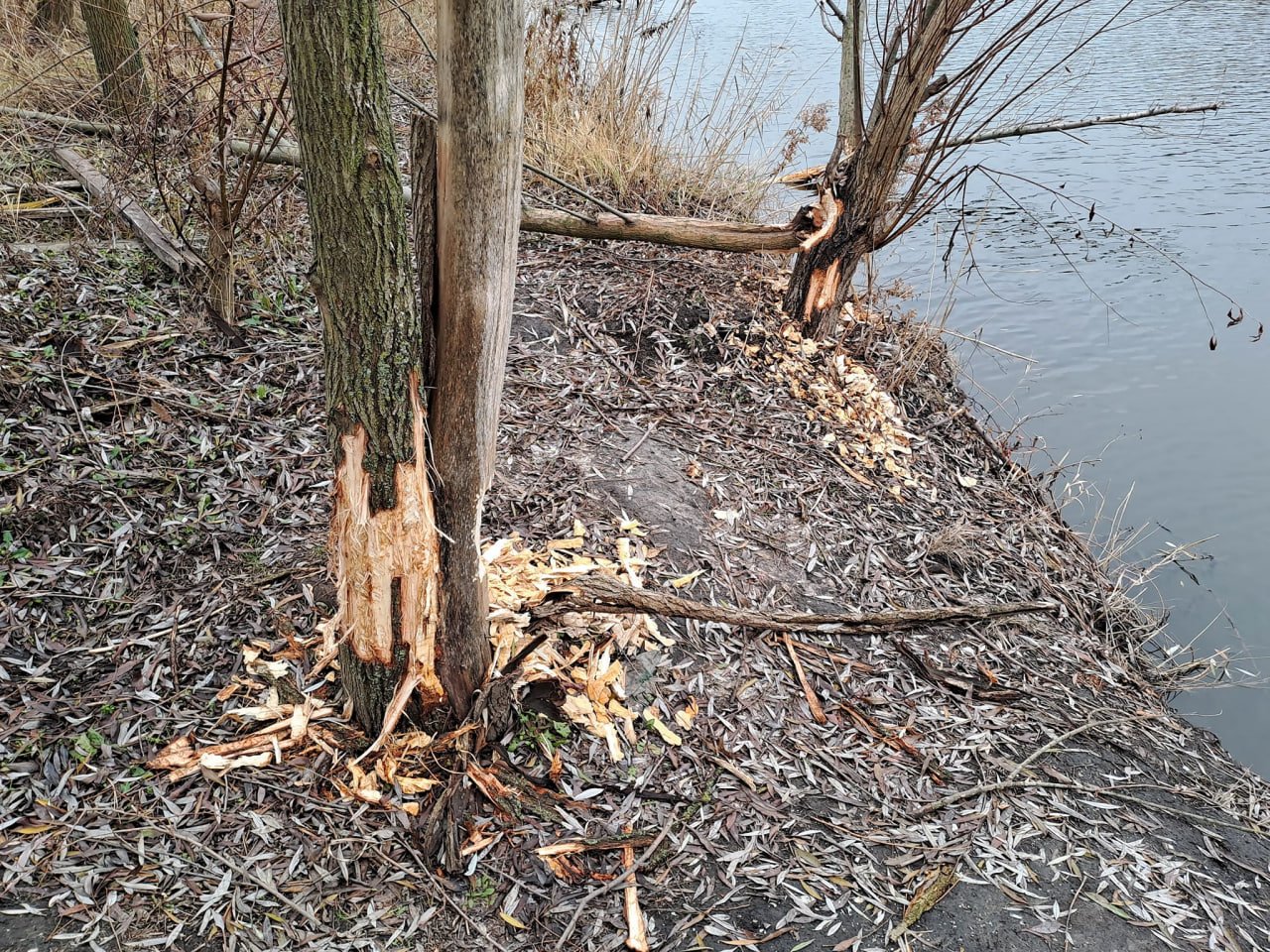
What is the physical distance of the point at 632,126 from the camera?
5.58 meters

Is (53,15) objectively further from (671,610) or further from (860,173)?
(671,610)

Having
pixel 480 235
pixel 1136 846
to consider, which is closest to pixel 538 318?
pixel 480 235

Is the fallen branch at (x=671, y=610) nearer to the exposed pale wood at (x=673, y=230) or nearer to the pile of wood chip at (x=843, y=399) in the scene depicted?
the pile of wood chip at (x=843, y=399)

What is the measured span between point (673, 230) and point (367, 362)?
266cm

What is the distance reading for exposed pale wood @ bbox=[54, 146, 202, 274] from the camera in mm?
3695

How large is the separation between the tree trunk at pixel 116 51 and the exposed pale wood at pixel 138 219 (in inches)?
13.3

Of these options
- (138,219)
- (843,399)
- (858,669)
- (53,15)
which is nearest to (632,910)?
(858,669)

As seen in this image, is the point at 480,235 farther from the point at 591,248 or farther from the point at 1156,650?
the point at 1156,650

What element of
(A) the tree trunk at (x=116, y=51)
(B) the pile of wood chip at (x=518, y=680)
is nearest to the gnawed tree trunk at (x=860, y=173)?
(B) the pile of wood chip at (x=518, y=680)

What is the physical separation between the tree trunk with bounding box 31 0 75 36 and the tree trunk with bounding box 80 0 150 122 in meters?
2.09

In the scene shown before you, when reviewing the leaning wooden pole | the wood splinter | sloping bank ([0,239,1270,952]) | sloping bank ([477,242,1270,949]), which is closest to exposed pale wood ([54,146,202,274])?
sloping bank ([0,239,1270,952])

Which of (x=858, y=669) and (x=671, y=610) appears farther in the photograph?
(x=858, y=669)

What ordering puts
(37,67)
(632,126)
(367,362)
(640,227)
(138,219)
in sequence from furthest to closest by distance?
(632,126) < (37,67) < (640,227) < (138,219) < (367,362)

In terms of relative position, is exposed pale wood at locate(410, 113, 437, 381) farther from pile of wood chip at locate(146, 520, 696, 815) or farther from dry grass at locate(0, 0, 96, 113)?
dry grass at locate(0, 0, 96, 113)
